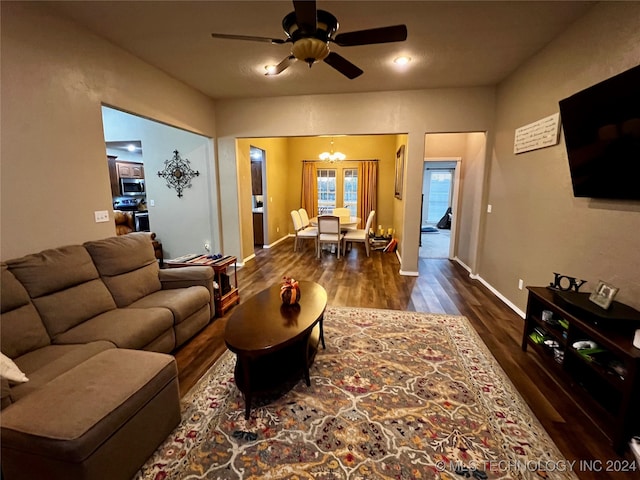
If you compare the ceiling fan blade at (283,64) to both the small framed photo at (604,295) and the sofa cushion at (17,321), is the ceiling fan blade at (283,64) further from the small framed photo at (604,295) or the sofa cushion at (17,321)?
the small framed photo at (604,295)

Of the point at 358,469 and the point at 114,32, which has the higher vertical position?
the point at 114,32

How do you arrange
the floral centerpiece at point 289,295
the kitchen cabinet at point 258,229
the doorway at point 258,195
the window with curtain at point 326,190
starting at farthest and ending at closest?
the window with curtain at point 326,190 → the kitchen cabinet at point 258,229 → the doorway at point 258,195 → the floral centerpiece at point 289,295

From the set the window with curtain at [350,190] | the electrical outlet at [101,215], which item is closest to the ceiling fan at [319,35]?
the electrical outlet at [101,215]

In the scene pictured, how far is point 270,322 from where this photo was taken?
200 centimetres

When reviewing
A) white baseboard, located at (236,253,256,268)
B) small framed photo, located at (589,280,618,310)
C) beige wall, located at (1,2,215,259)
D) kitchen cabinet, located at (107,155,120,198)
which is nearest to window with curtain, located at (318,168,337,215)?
white baseboard, located at (236,253,256,268)

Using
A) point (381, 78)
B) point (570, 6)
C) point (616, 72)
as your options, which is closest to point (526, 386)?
point (616, 72)

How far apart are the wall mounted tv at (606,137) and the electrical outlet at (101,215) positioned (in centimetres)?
422

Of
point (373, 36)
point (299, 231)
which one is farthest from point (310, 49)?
point (299, 231)

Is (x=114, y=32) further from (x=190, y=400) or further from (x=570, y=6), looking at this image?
(x=570, y=6)

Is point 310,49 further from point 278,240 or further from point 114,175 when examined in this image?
point 114,175

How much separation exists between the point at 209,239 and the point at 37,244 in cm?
286

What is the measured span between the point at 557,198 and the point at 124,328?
3.79 m

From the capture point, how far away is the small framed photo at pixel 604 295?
184 centimetres

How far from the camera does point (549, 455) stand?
→ 155 centimetres
